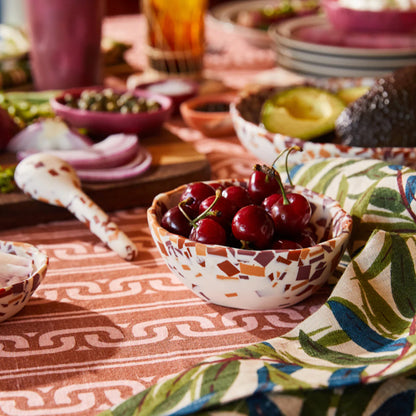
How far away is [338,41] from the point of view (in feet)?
5.29

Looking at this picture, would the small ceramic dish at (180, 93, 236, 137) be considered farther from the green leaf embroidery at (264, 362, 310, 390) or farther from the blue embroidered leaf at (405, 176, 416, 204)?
the green leaf embroidery at (264, 362, 310, 390)

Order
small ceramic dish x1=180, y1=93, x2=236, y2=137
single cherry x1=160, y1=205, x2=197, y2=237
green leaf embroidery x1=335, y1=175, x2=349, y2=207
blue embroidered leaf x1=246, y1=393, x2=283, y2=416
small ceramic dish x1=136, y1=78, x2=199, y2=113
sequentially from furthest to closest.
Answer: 1. small ceramic dish x1=136, y1=78, x2=199, y2=113
2. small ceramic dish x1=180, y1=93, x2=236, y2=137
3. green leaf embroidery x1=335, y1=175, x2=349, y2=207
4. single cherry x1=160, y1=205, x2=197, y2=237
5. blue embroidered leaf x1=246, y1=393, x2=283, y2=416

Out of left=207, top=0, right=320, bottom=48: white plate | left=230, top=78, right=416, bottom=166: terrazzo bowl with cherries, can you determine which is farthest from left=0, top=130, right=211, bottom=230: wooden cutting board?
left=207, top=0, right=320, bottom=48: white plate

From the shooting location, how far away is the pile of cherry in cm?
74

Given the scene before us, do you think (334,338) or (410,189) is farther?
(410,189)

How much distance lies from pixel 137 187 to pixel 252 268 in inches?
18.2

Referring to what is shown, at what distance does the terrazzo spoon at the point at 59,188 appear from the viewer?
0.99m

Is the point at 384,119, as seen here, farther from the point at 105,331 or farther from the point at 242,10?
the point at 242,10

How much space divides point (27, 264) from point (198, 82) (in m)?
1.02

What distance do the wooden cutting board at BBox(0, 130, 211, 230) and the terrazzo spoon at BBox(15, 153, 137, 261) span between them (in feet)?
0.10

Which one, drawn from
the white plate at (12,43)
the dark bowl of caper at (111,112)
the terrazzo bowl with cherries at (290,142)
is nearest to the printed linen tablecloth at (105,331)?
the terrazzo bowl with cherries at (290,142)

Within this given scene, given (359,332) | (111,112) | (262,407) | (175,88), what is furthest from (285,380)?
(175,88)

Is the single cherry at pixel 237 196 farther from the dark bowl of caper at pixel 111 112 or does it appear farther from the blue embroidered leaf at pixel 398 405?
the dark bowl of caper at pixel 111 112

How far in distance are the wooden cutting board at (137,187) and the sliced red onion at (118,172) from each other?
0.04 ft
